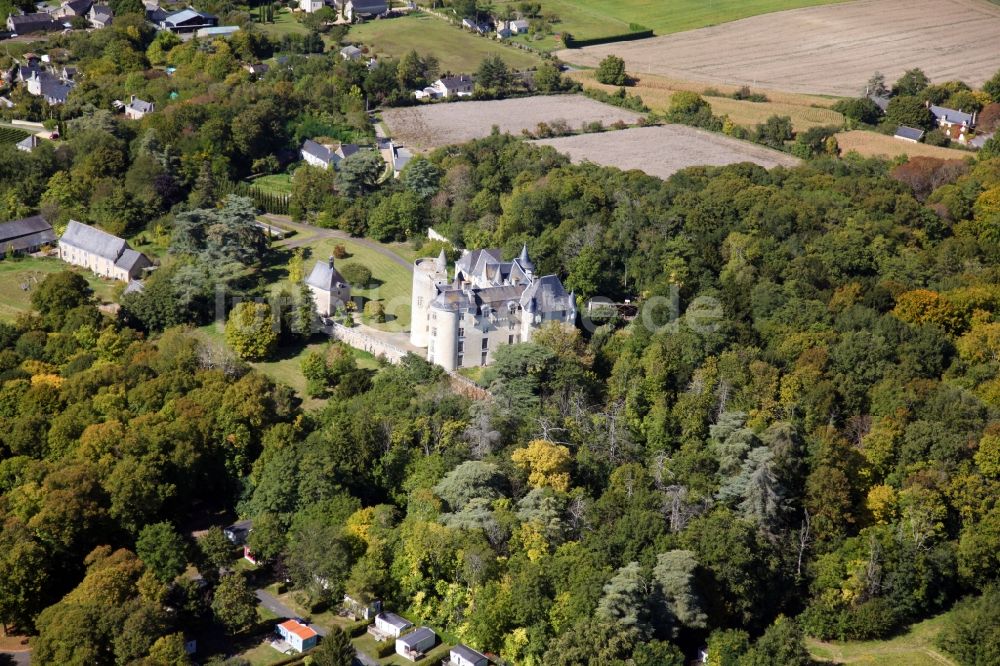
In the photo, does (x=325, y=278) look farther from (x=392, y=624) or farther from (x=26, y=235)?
(x=392, y=624)

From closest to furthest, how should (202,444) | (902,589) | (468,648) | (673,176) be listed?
(468,648), (902,589), (202,444), (673,176)

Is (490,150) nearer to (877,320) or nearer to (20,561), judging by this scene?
(877,320)

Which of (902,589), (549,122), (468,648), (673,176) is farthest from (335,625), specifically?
(549,122)

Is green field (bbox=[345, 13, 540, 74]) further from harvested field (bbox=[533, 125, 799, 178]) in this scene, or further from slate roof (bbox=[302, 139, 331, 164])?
slate roof (bbox=[302, 139, 331, 164])

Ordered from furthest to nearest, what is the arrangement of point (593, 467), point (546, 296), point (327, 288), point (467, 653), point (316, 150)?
point (316, 150)
point (327, 288)
point (546, 296)
point (593, 467)
point (467, 653)

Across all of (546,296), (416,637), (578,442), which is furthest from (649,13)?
(416,637)

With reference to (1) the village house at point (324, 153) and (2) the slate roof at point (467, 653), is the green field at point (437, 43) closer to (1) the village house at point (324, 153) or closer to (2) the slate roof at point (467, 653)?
(1) the village house at point (324, 153)
